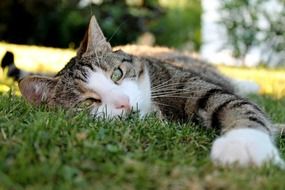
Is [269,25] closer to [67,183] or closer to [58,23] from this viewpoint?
[58,23]

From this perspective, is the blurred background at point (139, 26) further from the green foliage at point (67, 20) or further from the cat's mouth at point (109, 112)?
the cat's mouth at point (109, 112)

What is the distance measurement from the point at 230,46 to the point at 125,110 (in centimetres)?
842

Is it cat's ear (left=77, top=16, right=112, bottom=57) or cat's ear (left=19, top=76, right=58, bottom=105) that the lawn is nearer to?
cat's ear (left=19, top=76, right=58, bottom=105)

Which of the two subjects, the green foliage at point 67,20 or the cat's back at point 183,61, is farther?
the green foliage at point 67,20

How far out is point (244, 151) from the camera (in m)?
2.18

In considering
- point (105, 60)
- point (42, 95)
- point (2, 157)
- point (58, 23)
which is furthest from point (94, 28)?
point (58, 23)

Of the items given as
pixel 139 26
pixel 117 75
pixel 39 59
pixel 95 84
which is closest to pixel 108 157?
pixel 95 84

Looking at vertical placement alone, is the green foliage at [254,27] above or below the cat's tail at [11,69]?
above

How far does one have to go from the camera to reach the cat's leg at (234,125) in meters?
2.17

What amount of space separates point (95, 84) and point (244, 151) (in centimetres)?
118

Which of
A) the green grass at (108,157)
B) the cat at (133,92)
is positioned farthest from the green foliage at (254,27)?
the green grass at (108,157)

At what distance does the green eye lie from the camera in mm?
3236

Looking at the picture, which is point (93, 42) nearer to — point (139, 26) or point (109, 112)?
point (109, 112)

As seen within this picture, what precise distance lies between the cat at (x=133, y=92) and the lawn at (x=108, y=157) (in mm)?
215
